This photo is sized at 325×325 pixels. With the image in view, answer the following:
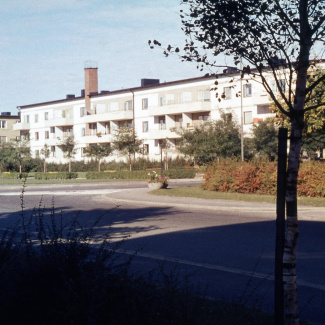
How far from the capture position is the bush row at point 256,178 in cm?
2384

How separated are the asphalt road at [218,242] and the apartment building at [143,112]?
32.8 meters

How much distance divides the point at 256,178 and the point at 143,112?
46.7 meters

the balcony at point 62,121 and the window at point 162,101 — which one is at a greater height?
the window at point 162,101

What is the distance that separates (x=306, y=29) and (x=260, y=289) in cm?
393

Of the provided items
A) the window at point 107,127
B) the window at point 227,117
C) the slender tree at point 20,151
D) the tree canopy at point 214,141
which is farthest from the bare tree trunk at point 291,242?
the window at point 107,127

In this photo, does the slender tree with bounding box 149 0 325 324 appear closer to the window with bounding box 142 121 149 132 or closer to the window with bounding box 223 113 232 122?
the window with bounding box 223 113 232 122

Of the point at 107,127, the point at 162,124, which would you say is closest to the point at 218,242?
the point at 162,124

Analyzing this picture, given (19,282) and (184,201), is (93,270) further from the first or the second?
(184,201)

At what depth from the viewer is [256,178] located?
2609cm

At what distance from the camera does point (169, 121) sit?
68.2 metres

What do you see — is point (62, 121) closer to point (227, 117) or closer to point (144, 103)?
point (144, 103)

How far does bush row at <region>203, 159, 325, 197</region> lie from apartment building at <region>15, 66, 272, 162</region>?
24.5 meters

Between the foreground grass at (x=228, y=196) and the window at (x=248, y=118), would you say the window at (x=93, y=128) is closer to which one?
the window at (x=248, y=118)

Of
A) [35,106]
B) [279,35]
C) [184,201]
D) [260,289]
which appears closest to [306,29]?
[279,35]
